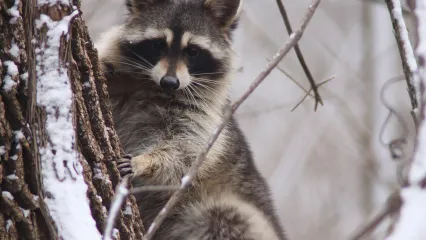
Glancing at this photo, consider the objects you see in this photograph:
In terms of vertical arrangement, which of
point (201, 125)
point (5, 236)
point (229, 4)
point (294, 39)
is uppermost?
point (229, 4)

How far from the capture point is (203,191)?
350 centimetres

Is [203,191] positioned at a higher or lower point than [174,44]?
lower

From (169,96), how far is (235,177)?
1.86ft

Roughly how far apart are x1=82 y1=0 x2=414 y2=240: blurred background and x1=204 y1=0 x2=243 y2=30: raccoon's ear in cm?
209

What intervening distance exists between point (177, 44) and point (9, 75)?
1.73 metres

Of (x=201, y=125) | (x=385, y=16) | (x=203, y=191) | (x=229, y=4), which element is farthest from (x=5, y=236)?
(x=385, y=16)

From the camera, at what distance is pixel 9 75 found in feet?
6.75

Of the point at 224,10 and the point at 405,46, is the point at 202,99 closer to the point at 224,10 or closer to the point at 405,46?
the point at 224,10

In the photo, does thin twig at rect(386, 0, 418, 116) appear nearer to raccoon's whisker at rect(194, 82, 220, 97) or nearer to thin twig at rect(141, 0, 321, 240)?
A: thin twig at rect(141, 0, 321, 240)

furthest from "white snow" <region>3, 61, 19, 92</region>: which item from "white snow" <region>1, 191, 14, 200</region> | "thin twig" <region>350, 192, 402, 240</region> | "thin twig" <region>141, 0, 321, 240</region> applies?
"thin twig" <region>350, 192, 402, 240</region>

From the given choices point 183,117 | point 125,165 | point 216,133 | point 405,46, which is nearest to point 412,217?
point 216,133

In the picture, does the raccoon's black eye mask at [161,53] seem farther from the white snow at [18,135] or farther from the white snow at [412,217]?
the white snow at [412,217]

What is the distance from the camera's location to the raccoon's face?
3619mm

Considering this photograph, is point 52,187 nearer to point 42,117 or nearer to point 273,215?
point 42,117
